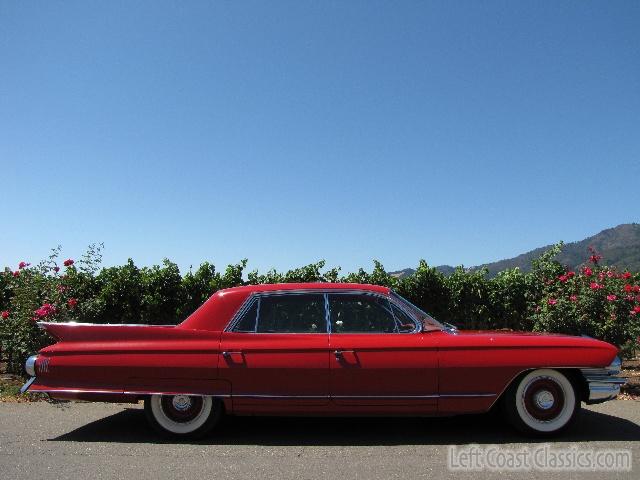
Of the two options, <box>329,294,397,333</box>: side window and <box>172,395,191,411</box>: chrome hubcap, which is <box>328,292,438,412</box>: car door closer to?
<box>329,294,397,333</box>: side window

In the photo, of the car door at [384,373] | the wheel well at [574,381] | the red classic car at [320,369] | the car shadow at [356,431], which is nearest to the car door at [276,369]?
the red classic car at [320,369]

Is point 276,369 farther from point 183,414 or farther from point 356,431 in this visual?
point 356,431

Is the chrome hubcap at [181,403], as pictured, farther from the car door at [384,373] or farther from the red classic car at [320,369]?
the car door at [384,373]

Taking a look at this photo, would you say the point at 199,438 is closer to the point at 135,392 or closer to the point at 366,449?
the point at 135,392

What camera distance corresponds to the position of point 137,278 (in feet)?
29.3

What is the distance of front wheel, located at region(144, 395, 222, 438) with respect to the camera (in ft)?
16.7

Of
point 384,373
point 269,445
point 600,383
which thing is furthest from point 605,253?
point 269,445

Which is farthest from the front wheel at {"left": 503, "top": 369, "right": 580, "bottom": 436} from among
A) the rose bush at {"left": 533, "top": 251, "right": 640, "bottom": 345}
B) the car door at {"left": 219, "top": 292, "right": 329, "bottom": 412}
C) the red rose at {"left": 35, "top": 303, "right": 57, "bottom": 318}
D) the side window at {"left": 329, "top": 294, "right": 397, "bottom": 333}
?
the red rose at {"left": 35, "top": 303, "right": 57, "bottom": 318}

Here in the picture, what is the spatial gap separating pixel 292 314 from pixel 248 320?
0.41 m

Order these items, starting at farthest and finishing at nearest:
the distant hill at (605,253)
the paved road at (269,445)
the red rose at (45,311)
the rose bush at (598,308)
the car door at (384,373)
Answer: the distant hill at (605,253) < the rose bush at (598,308) < the red rose at (45,311) < the car door at (384,373) < the paved road at (269,445)

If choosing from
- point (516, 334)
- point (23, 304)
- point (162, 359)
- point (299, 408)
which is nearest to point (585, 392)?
point (516, 334)

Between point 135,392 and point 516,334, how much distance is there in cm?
360

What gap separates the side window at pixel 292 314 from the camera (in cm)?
522

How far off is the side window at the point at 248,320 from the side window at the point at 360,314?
716 mm
